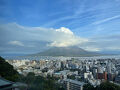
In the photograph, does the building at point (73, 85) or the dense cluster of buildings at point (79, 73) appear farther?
the dense cluster of buildings at point (79, 73)

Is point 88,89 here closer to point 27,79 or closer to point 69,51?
point 27,79

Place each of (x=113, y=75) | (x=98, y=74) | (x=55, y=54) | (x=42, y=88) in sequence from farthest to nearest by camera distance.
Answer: (x=55, y=54), (x=98, y=74), (x=113, y=75), (x=42, y=88)

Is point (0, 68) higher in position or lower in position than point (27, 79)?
higher

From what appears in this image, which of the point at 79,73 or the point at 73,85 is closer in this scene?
the point at 73,85

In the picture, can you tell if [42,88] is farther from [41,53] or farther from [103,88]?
[41,53]

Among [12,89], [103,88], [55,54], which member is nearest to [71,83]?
[103,88]

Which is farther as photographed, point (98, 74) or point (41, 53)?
point (41, 53)

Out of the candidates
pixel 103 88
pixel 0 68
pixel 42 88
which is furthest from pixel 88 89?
pixel 0 68

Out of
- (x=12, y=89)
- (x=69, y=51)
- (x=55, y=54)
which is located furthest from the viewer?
(x=69, y=51)

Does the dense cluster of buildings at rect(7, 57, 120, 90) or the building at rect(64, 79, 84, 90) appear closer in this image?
Answer: the building at rect(64, 79, 84, 90)
